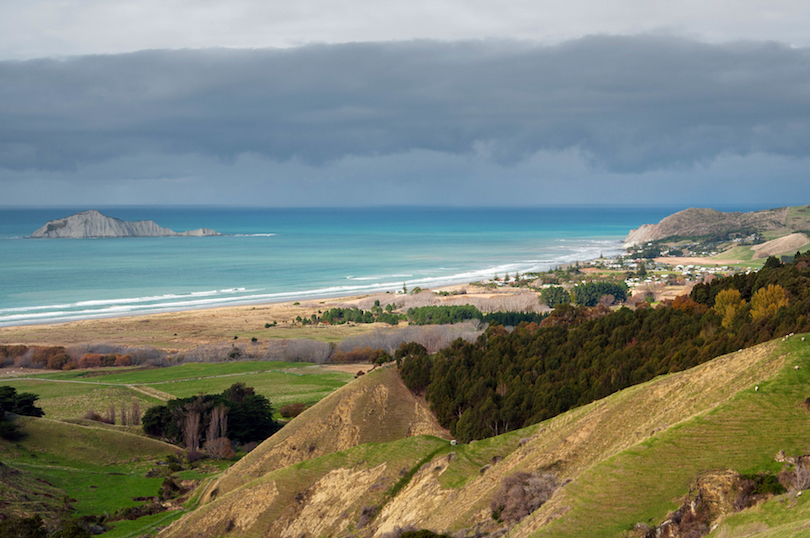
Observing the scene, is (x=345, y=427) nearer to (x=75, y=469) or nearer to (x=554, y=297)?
(x=75, y=469)

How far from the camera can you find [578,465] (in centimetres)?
2222

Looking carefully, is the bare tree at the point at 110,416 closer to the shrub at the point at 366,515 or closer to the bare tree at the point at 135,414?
the bare tree at the point at 135,414

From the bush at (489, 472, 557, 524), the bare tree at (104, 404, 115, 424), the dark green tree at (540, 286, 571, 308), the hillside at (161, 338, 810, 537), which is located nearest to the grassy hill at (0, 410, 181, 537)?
the bare tree at (104, 404, 115, 424)

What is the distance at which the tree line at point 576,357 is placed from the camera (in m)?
39.0

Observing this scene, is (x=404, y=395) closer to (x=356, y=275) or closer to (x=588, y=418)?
(x=588, y=418)

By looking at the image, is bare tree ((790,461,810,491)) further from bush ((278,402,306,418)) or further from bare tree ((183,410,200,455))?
bush ((278,402,306,418))

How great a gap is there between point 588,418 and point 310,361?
59.6 metres

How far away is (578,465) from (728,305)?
34.9 meters

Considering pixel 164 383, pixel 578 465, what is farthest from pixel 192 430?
pixel 578 465

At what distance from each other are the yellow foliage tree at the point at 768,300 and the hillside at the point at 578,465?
Result: 73.9ft

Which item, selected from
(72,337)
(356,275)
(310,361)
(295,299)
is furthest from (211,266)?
(310,361)

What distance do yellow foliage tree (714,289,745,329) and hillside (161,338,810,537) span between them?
22452 millimetres

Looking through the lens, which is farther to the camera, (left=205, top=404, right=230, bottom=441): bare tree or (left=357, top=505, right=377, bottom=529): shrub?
(left=205, top=404, right=230, bottom=441): bare tree

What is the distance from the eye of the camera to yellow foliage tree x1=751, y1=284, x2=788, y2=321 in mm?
44812
